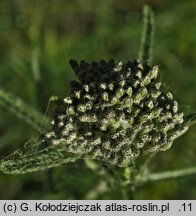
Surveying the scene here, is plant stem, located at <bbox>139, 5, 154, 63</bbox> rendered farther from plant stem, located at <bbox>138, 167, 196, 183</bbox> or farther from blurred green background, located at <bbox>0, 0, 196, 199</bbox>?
blurred green background, located at <bbox>0, 0, 196, 199</bbox>

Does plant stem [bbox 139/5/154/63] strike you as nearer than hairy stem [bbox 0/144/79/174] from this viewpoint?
No

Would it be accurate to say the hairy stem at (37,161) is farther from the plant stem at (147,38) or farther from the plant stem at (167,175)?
the plant stem at (147,38)

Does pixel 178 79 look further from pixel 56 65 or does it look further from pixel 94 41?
pixel 56 65

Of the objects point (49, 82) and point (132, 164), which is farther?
point (49, 82)

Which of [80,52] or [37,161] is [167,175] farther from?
[80,52]

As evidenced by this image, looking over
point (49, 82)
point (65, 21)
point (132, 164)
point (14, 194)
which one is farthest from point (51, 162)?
point (65, 21)

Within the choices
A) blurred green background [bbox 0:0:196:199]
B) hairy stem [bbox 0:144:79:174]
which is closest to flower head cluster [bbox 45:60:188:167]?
hairy stem [bbox 0:144:79:174]

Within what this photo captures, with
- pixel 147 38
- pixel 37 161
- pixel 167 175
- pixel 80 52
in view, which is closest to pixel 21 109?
pixel 37 161

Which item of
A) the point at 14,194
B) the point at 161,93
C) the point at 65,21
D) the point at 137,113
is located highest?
the point at 65,21
